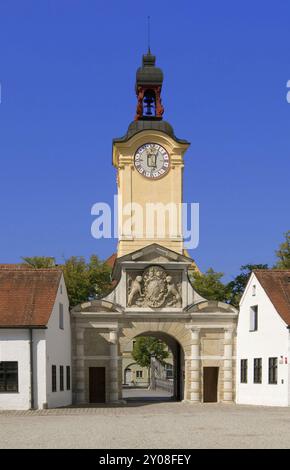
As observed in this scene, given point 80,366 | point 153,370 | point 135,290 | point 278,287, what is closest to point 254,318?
point 278,287

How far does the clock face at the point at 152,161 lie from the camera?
160ft

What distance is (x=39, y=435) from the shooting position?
22797 mm

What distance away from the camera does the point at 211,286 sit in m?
57.9

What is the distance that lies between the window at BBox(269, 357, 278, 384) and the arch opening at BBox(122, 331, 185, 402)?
7.23 meters

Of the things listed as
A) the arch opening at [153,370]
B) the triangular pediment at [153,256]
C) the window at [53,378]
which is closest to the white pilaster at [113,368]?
the arch opening at [153,370]

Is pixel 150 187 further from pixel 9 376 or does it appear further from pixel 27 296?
pixel 9 376

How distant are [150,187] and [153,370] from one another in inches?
1506

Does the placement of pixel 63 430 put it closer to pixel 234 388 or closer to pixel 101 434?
pixel 101 434

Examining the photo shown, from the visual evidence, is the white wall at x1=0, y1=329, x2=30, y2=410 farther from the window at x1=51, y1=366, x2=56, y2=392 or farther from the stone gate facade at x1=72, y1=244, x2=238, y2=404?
the stone gate facade at x1=72, y1=244, x2=238, y2=404

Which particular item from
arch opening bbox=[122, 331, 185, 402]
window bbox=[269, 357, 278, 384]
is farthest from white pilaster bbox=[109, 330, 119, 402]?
window bbox=[269, 357, 278, 384]

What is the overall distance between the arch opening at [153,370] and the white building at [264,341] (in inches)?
164

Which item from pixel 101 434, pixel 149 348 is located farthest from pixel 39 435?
pixel 149 348

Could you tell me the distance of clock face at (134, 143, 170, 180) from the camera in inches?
1916

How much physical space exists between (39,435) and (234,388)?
2434cm
